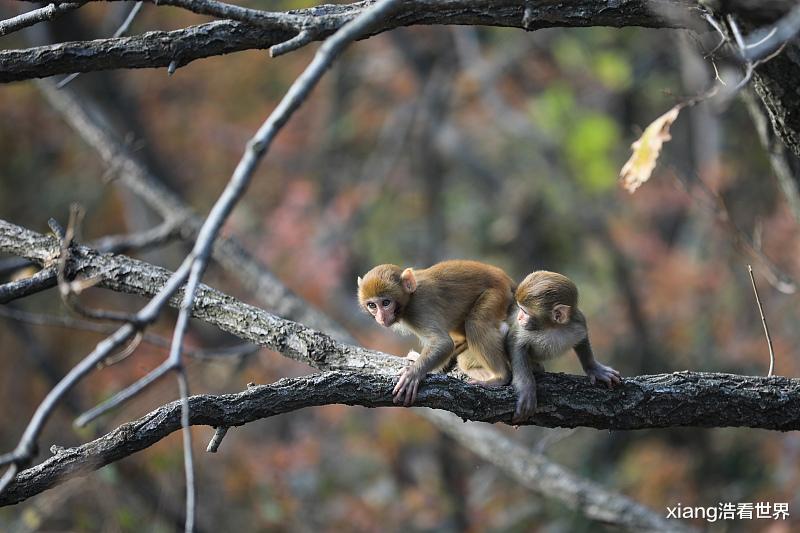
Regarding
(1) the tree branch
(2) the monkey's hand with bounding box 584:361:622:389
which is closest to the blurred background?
(1) the tree branch

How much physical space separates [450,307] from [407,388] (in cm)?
89

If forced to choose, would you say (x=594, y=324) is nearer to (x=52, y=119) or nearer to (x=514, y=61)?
(x=514, y=61)

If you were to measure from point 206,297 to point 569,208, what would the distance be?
384 inches

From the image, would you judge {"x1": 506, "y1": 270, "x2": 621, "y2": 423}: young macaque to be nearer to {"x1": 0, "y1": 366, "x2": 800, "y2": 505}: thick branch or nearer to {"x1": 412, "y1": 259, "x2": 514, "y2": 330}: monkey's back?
{"x1": 0, "y1": 366, "x2": 800, "y2": 505}: thick branch

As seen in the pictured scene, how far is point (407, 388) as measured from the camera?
4180 millimetres

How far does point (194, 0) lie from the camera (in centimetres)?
365

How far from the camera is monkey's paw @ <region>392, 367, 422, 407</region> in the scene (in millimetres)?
4125

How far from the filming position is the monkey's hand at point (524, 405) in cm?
429

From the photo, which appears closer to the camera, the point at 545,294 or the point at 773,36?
the point at 773,36

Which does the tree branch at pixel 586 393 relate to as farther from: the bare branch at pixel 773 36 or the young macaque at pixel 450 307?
the bare branch at pixel 773 36

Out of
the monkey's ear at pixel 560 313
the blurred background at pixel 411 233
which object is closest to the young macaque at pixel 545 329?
the monkey's ear at pixel 560 313

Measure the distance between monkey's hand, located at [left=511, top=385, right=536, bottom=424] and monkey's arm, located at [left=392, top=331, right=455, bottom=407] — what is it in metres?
0.48

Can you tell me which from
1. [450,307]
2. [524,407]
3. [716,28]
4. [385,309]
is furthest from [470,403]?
[716,28]

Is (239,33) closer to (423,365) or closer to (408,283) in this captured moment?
(408,283)
